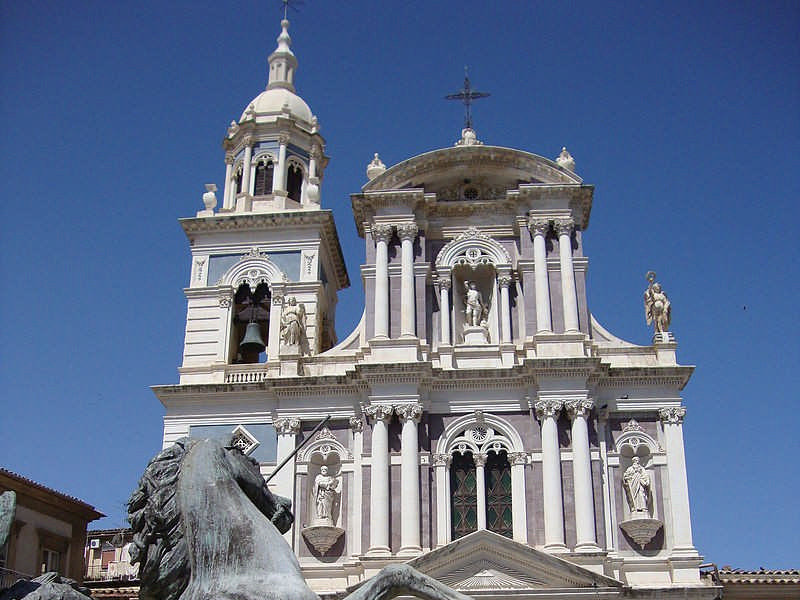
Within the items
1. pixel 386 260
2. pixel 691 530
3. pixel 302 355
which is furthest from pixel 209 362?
pixel 691 530

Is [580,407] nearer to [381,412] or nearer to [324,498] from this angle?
[381,412]

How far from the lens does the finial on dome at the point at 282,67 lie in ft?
116

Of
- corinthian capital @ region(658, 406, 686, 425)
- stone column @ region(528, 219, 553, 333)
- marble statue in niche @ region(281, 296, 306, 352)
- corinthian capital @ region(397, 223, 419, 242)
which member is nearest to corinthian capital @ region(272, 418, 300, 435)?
marble statue in niche @ region(281, 296, 306, 352)

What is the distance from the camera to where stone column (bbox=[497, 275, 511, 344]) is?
2722cm

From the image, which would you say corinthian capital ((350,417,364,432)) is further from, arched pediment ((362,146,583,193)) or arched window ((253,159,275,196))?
arched window ((253,159,275,196))

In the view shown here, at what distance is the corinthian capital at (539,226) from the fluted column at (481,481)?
644 centimetres

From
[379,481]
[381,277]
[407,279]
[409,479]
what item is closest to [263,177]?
[381,277]

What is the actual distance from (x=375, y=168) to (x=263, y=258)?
4305 mm

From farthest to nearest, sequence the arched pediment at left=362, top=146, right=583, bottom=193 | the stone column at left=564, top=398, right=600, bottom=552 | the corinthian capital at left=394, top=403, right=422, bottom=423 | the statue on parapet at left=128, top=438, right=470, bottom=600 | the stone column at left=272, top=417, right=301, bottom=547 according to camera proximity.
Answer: the arched pediment at left=362, top=146, right=583, bottom=193 < the stone column at left=272, top=417, right=301, bottom=547 < the corinthian capital at left=394, top=403, right=422, bottom=423 < the stone column at left=564, top=398, right=600, bottom=552 < the statue on parapet at left=128, top=438, right=470, bottom=600

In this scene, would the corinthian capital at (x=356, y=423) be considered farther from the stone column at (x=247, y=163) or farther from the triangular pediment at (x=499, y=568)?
the stone column at (x=247, y=163)

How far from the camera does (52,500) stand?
101 feet

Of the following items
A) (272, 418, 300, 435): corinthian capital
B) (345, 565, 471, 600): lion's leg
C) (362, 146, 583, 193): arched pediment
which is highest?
(362, 146, 583, 193): arched pediment

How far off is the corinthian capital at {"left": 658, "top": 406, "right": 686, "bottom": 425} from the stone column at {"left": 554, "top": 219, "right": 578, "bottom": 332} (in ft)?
10.1

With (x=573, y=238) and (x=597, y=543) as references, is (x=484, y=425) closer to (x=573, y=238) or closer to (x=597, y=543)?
(x=597, y=543)
